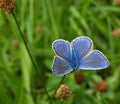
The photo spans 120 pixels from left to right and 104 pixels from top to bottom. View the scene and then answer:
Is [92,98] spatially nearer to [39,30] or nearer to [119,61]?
[119,61]

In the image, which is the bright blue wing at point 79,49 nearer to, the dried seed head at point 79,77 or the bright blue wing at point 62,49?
the bright blue wing at point 62,49

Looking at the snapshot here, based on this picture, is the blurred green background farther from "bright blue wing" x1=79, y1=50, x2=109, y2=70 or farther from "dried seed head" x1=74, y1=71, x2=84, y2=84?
"bright blue wing" x1=79, y1=50, x2=109, y2=70

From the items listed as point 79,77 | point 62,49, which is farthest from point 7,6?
point 79,77

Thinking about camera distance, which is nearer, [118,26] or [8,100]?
Answer: [8,100]

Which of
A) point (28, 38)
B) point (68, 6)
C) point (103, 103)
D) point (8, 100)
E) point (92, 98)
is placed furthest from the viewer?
point (68, 6)

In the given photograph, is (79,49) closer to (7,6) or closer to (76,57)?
(76,57)

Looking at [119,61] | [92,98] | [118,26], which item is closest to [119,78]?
[119,61]

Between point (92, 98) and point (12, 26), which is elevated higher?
point (12, 26)

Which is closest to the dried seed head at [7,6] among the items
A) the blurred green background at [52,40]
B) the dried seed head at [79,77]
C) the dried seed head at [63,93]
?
the dried seed head at [63,93]
